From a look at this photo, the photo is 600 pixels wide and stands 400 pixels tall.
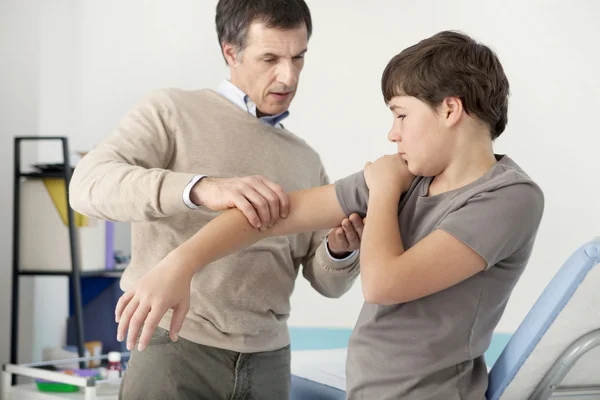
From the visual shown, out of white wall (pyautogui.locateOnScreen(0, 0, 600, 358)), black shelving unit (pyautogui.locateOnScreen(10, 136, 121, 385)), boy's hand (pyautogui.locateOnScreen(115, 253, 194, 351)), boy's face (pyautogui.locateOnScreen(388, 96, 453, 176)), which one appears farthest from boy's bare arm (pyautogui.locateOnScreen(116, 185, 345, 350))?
white wall (pyautogui.locateOnScreen(0, 0, 600, 358))

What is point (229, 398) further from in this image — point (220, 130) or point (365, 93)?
point (365, 93)

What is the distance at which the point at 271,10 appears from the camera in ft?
5.81

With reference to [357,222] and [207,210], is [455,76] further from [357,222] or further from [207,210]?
[207,210]

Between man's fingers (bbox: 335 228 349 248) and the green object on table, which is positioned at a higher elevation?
man's fingers (bbox: 335 228 349 248)

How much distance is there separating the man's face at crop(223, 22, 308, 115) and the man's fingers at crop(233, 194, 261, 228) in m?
0.56

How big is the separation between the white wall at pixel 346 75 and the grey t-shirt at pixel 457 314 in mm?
2500

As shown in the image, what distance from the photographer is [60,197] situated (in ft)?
10.5

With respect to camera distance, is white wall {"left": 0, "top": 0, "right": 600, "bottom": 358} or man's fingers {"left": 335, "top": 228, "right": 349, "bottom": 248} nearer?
man's fingers {"left": 335, "top": 228, "right": 349, "bottom": 248}

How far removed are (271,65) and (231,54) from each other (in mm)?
136

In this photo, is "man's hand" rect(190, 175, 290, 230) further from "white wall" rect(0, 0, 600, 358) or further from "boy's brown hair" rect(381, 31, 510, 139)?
"white wall" rect(0, 0, 600, 358)

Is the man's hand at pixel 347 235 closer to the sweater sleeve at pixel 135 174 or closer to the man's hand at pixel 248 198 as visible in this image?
the man's hand at pixel 248 198

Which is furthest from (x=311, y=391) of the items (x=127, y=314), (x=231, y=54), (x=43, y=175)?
(x=43, y=175)

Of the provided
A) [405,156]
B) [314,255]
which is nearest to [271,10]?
[314,255]

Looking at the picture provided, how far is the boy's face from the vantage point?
1.20 meters
